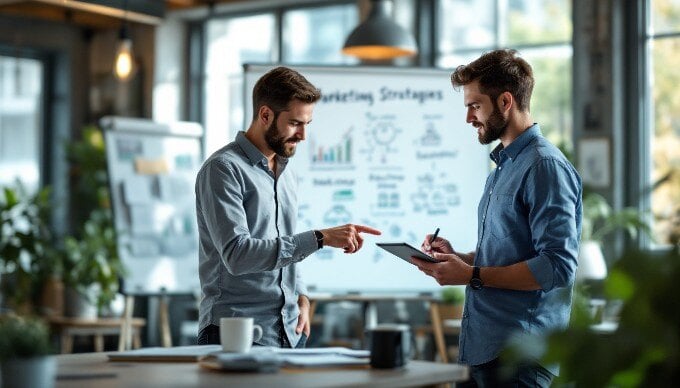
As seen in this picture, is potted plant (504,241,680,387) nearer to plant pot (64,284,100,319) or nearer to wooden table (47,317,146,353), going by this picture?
wooden table (47,317,146,353)

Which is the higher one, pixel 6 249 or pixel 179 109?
pixel 179 109

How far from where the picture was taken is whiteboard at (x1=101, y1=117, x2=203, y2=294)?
23.3 feet

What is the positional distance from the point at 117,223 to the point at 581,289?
628 cm

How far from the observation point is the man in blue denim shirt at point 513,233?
2621 millimetres

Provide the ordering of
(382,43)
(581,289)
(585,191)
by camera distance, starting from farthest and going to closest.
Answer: (585,191), (382,43), (581,289)

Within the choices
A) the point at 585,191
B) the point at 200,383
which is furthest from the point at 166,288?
the point at 200,383

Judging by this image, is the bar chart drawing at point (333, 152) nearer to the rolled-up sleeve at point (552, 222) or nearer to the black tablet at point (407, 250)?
the black tablet at point (407, 250)

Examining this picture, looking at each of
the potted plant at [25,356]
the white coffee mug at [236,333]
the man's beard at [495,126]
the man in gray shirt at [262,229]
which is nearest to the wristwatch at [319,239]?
the man in gray shirt at [262,229]

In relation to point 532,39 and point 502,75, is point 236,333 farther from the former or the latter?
point 532,39

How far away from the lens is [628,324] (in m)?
0.90

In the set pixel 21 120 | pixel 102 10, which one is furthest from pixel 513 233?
pixel 21 120

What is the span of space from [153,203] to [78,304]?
159cm

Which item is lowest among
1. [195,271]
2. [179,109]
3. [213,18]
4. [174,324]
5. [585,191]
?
[174,324]

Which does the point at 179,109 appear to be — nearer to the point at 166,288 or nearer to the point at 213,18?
the point at 213,18
